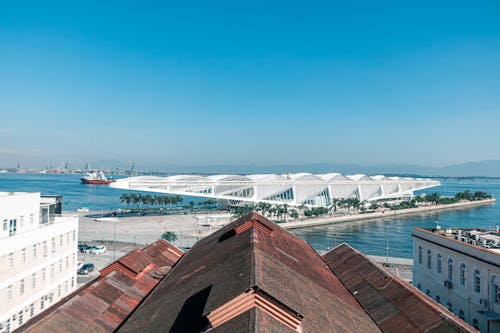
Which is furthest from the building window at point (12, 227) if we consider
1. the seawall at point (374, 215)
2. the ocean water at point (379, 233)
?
the seawall at point (374, 215)

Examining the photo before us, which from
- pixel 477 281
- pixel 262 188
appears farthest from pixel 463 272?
pixel 262 188

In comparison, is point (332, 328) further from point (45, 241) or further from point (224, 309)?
point (45, 241)

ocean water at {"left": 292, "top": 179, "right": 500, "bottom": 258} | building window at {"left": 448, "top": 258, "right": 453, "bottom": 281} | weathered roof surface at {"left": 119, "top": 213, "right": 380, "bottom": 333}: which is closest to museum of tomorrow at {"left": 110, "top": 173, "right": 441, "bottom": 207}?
ocean water at {"left": 292, "top": 179, "right": 500, "bottom": 258}

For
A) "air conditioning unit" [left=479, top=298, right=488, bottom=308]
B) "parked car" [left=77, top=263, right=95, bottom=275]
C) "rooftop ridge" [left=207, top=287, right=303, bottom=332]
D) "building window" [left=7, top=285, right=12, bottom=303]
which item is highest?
"rooftop ridge" [left=207, top=287, right=303, bottom=332]

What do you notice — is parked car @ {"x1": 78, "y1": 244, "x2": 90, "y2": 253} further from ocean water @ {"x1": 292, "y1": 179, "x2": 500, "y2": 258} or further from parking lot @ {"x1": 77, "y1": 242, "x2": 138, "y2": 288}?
ocean water @ {"x1": 292, "y1": 179, "x2": 500, "y2": 258}

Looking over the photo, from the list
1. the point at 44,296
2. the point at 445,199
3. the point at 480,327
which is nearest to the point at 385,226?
the point at 445,199

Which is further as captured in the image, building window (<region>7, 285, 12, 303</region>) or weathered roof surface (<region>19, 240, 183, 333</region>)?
building window (<region>7, 285, 12, 303</region>)
